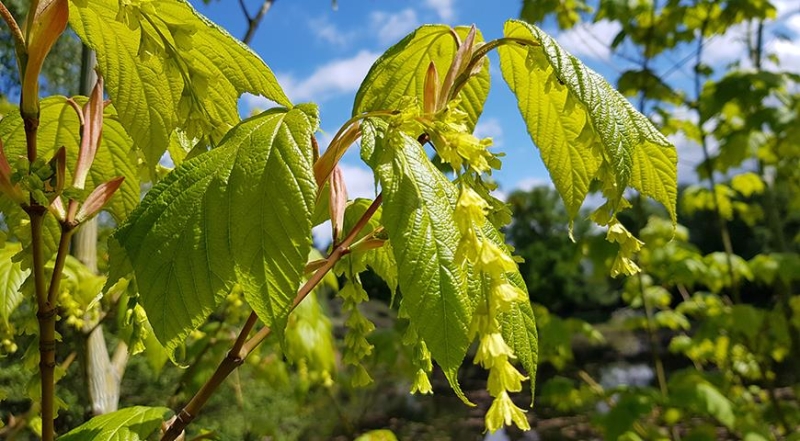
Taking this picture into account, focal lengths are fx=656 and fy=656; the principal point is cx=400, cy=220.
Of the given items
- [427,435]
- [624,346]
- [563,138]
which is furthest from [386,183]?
[624,346]

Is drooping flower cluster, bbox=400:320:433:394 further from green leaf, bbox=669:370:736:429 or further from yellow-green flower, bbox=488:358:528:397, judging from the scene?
green leaf, bbox=669:370:736:429

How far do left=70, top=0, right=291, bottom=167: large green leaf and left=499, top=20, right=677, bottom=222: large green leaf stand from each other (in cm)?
23

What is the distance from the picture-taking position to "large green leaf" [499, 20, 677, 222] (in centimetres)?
52

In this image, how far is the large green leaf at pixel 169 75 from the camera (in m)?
0.54

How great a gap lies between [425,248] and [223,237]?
0.46 ft

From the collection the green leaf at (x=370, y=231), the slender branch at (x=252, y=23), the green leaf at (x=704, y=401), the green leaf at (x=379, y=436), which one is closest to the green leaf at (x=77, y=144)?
the green leaf at (x=370, y=231)

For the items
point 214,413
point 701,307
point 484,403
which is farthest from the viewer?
point 484,403

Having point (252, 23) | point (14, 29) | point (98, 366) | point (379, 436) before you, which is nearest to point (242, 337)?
point (14, 29)

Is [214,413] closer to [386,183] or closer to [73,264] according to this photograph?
[73,264]

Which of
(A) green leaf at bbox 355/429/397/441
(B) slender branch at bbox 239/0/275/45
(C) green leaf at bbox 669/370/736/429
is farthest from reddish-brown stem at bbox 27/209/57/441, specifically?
(C) green leaf at bbox 669/370/736/429

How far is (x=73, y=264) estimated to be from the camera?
4.41 feet

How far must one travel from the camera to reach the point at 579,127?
66 cm

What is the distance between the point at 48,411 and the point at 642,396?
10.9 ft

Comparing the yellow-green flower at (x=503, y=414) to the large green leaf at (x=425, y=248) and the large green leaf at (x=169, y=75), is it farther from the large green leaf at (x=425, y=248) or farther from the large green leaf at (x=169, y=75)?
the large green leaf at (x=169, y=75)
